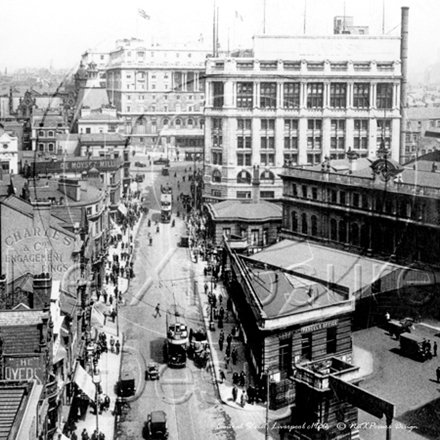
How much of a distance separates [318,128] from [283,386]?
183 ft

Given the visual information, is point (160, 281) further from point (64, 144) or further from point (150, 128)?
point (150, 128)

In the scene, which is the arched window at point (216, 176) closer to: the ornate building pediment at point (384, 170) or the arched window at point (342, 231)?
the arched window at point (342, 231)

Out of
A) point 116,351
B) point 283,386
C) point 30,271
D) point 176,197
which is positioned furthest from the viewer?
point 176,197

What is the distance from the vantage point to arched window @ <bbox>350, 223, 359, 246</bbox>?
57.1 m

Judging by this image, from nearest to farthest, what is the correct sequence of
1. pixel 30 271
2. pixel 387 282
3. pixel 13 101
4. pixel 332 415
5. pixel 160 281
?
pixel 332 415 < pixel 30 271 < pixel 387 282 < pixel 160 281 < pixel 13 101

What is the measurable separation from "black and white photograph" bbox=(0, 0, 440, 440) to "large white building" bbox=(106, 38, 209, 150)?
42.8 m

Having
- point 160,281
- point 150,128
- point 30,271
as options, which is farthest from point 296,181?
point 150,128

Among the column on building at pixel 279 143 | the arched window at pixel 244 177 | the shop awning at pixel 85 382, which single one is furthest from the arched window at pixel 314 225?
Answer: the shop awning at pixel 85 382

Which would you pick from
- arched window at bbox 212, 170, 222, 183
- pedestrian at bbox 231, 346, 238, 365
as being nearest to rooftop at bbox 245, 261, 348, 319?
pedestrian at bbox 231, 346, 238, 365

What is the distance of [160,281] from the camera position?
58781mm

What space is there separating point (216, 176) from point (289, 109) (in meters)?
11.5

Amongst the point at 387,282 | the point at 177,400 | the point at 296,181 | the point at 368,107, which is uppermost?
the point at 368,107

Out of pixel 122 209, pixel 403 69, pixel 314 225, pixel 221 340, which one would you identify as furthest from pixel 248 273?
pixel 403 69

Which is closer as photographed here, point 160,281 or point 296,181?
point 160,281
